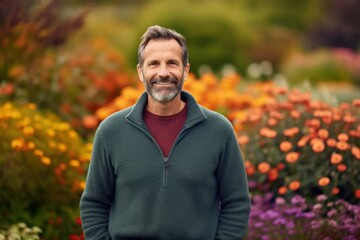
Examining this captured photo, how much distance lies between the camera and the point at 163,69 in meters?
3.26

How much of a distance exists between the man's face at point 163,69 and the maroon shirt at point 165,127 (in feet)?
0.47

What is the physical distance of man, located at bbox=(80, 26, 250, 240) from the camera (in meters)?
3.26

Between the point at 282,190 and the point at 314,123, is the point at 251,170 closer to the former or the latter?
the point at 282,190

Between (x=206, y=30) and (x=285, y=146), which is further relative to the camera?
(x=206, y=30)

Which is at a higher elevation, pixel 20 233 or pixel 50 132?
pixel 50 132

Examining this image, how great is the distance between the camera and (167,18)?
1878cm

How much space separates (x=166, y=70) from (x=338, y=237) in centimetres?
215

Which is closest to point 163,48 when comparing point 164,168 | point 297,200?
point 164,168

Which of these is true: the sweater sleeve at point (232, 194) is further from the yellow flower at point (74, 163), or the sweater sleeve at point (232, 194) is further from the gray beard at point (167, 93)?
the yellow flower at point (74, 163)

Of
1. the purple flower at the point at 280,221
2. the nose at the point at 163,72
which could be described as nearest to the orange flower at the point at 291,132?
the purple flower at the point at 280,221

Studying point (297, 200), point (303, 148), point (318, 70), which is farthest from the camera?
point (318, 70)

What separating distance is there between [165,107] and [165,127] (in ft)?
0.32

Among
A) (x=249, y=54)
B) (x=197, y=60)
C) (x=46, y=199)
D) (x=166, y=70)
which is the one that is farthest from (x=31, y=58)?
(x=249, y=54)

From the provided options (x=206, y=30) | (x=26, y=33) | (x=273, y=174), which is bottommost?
(x=273, y=174)
